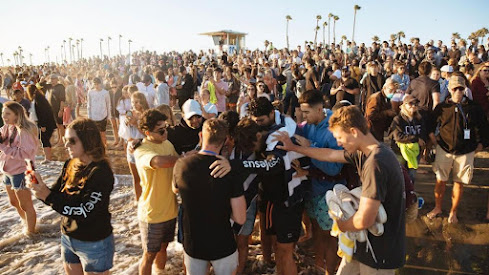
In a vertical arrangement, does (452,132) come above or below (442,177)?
above

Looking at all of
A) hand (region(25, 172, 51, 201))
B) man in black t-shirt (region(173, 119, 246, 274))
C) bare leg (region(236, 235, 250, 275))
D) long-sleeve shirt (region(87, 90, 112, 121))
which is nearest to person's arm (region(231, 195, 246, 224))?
man in black t-shirt (region(173, 119, 246, 274))

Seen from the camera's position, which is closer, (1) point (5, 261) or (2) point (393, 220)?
(2) point (393, 220)

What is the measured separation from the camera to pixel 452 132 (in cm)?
517

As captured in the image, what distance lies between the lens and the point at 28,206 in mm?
5004

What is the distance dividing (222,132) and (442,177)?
4.21 metres

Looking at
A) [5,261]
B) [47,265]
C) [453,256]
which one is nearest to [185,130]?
[47,265]

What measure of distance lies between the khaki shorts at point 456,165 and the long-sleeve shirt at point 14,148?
19.7ft

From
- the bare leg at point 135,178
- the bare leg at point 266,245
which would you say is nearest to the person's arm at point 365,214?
the bare leg at point 266,245

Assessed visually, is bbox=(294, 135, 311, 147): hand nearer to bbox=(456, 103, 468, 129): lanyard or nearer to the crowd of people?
the crowd of people

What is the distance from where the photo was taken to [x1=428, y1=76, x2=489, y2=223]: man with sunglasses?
5.10 meters

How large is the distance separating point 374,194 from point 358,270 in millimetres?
896

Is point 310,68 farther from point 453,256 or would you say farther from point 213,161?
point 213,161

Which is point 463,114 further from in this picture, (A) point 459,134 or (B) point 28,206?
(B) point 28,206

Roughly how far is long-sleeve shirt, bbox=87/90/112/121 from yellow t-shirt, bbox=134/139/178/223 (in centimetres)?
585
